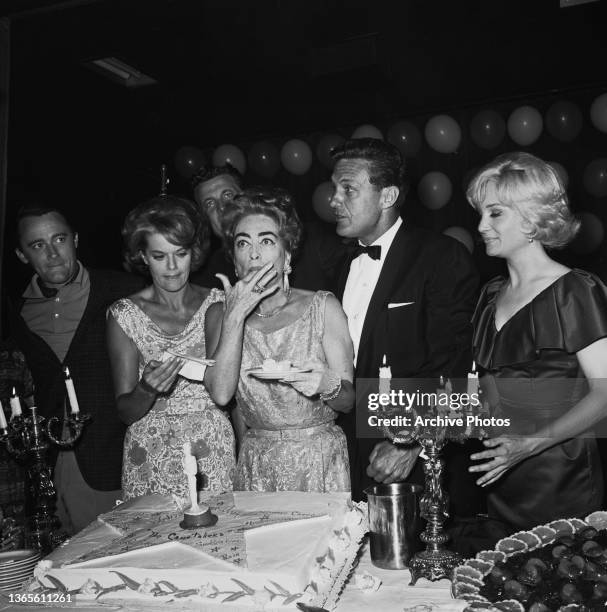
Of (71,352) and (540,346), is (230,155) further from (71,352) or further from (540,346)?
(540,346)

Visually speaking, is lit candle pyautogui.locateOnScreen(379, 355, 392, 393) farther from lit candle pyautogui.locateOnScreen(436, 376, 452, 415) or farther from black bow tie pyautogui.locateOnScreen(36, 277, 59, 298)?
black bow tie pyautogui.locateOnScreen(36, 277, 59, 298)

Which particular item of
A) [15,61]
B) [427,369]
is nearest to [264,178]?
[15,61]

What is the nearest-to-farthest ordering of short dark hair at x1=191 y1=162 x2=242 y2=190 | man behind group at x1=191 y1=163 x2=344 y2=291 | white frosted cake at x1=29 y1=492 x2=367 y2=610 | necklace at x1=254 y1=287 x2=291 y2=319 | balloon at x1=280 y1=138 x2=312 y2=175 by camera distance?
white frosted cake at x1=29 y1=492 x2=367 y2=610
necklace at x1=254 y1=287 x2=291 y2=319
man behind group at x1=191 y1=163 x2=344 y2=291
short dark hair at x1=191 y1=162 x2=242 y2=190
balloon at x1=280 y1=138 x2=312 y2=175

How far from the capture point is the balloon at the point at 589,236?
20.2 ft

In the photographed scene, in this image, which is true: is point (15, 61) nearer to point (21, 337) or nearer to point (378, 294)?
point (21, 337)

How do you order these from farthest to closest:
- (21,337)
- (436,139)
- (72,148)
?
(436,139) < (72,148) < (21,337)

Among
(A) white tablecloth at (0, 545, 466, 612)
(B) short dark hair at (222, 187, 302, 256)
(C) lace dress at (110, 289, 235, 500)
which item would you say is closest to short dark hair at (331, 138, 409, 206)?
(B) short dark hair at (222, 187, 302, 256)

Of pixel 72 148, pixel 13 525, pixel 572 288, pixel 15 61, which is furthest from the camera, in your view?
pixel 72 148

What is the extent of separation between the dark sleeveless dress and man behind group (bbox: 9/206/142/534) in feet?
6.02

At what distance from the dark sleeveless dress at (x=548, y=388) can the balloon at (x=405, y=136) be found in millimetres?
4723

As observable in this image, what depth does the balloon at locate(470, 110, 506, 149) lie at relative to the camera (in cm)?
676

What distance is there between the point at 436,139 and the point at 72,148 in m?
3.48

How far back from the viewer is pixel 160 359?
2.86 metres

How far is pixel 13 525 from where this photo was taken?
7.25 feet
